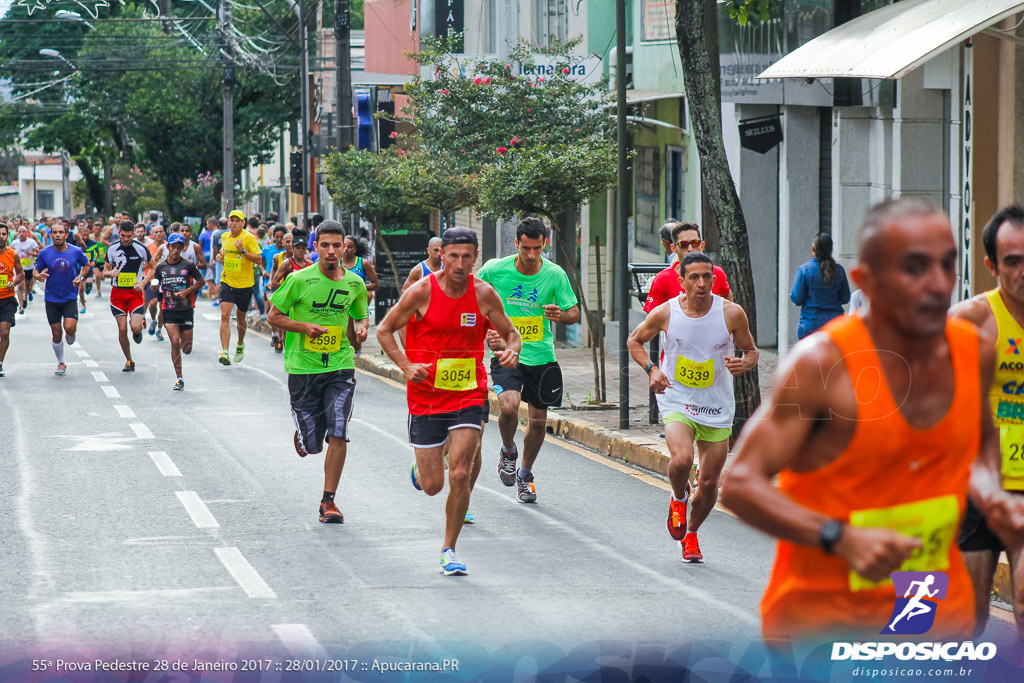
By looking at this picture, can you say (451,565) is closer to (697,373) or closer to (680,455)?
(680,455)

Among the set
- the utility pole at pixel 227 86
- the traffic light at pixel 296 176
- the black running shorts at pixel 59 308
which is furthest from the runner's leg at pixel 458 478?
the traffic light at pixel 296 176

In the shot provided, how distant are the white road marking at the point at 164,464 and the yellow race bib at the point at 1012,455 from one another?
692 centimetres

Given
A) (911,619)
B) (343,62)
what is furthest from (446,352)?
(343,62)

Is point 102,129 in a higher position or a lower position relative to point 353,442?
higher

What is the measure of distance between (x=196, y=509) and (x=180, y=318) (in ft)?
28.0

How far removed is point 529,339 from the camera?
33.6ft

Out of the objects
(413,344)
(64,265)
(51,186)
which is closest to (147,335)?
(64,265)

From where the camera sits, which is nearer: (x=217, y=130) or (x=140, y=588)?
(x=140, y=588)

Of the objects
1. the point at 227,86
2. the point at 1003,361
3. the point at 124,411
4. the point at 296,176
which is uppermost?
the point at 227,86

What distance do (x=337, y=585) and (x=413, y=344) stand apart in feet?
4.44

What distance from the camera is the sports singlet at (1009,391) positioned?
513 cm

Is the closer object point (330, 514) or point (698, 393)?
point (698, 393)

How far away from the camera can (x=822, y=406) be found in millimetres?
3088

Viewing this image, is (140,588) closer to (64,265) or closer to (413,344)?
(413,344)
